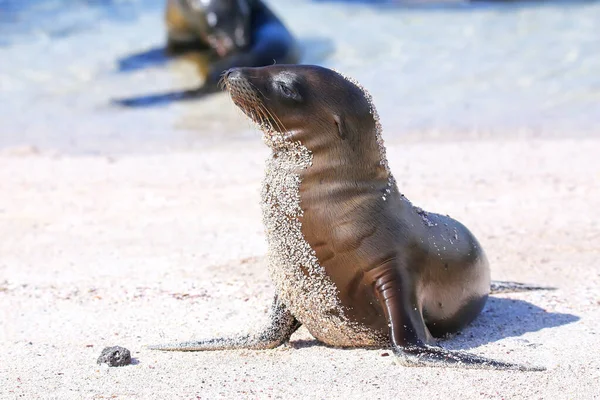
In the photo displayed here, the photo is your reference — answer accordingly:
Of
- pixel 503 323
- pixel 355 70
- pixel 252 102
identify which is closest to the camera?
pixel 252 102

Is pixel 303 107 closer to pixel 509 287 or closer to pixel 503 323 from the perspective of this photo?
pixel 503 323

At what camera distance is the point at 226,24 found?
45.1ft

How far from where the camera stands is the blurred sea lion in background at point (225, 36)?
42.9 ft

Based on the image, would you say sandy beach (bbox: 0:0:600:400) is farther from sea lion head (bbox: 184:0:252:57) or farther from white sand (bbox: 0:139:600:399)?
sea lion head (bbox: 184:0:252:57)

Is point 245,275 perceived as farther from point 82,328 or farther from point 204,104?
point 204,104

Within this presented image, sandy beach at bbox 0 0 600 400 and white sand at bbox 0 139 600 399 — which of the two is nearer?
white sand at bbox 0 139 600 399

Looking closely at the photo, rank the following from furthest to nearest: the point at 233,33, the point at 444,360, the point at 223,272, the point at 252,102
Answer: the point at 233,33, the point at 223,272, the point at 252,102, the point at 444,360

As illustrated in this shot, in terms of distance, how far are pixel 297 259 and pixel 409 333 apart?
52 centimetres

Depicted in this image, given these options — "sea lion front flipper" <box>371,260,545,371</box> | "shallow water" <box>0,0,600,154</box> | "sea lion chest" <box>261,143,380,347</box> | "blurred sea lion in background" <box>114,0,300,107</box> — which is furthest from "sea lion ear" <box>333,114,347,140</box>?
"blurred sea lion in background" <box>114,0,300,107</box>

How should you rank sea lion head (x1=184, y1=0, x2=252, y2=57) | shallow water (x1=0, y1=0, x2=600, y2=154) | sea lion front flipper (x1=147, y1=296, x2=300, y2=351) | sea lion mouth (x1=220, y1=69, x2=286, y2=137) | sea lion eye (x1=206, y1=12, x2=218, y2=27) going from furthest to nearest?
1. sea lion eye (x1=206, y1=12, x2=218, y2=27)
2. sea lion head (x1=184, y1=0, x2=252, y2=57)
3. shallow water (x1=0, y1=0, x2=600, y2=154)
4. sea lion front flipper (x1=147, y1=296, x2=300, y2=351)
5. sea lion mouth (x1=220, y1=69, x2=286, y2=137)

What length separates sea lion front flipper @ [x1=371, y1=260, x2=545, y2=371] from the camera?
3.65 meters

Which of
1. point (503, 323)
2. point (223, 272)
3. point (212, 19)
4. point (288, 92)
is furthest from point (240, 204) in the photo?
point (212, 19)

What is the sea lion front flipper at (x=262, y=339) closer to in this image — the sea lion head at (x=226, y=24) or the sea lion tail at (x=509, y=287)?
the sea lion tail at (x=509, y=287)

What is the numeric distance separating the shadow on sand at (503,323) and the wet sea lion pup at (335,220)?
10.3 inches
